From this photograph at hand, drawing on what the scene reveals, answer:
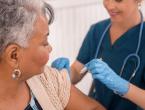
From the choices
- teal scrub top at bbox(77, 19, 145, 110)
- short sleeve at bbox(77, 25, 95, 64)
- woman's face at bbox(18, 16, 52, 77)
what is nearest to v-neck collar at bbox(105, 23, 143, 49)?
teal scrub top at bbox(77, 19, 145, 110)

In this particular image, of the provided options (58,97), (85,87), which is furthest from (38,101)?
(85,87)

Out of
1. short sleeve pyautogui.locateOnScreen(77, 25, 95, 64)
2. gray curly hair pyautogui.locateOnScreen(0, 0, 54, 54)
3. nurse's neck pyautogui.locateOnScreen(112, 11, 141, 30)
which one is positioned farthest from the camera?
short sleeve pyautogui.locateOnScreen(77, 25, 95, 64)

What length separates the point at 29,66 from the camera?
1288 mm

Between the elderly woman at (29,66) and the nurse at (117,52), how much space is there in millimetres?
152

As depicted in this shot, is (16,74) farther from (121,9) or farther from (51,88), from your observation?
(121,9)

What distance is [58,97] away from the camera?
4.82ft

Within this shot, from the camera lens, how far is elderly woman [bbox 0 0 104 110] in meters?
1.20

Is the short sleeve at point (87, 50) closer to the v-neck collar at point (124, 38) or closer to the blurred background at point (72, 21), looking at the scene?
the v-neck collar at point (124, 38)

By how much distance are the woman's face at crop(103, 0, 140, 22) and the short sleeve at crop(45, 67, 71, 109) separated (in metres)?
0.44

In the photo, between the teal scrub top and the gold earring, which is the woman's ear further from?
the teal scrub top

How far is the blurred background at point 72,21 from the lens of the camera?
2537 mm

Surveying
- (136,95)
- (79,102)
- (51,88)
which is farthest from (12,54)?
(136,95)

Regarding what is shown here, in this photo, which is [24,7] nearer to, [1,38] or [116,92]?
[1,38]

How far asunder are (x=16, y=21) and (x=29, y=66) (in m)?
0.19
